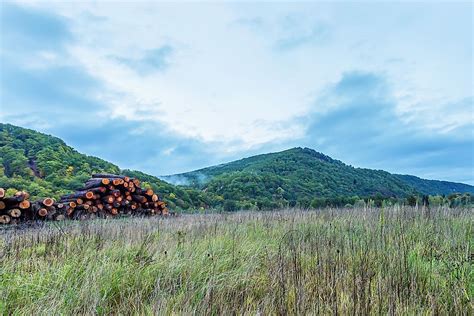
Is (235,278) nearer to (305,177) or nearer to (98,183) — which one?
(98,183)

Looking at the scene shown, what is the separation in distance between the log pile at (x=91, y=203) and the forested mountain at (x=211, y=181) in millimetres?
3223

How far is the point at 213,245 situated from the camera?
4.67m

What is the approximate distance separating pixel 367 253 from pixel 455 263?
85cm

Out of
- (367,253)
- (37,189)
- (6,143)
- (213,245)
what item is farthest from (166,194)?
(367,253)

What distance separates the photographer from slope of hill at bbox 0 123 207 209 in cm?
1554

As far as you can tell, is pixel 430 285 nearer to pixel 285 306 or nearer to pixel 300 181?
pixel 285 306

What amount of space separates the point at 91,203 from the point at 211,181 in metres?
19.8

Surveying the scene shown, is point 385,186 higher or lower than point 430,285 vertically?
higher

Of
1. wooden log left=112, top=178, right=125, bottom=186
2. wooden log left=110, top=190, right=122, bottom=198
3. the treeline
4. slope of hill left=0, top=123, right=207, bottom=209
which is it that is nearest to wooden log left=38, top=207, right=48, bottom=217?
wooden log left=110, top=190, right=122, bottom=198

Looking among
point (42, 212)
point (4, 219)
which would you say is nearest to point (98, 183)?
point (42, 212)

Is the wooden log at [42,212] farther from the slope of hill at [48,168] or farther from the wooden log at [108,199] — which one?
the slope of hill at [48,168]

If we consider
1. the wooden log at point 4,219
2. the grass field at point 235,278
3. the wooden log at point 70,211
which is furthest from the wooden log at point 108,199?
the grass field at point 235,278

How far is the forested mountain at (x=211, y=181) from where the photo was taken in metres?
17.1

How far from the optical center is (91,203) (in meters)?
12.0
